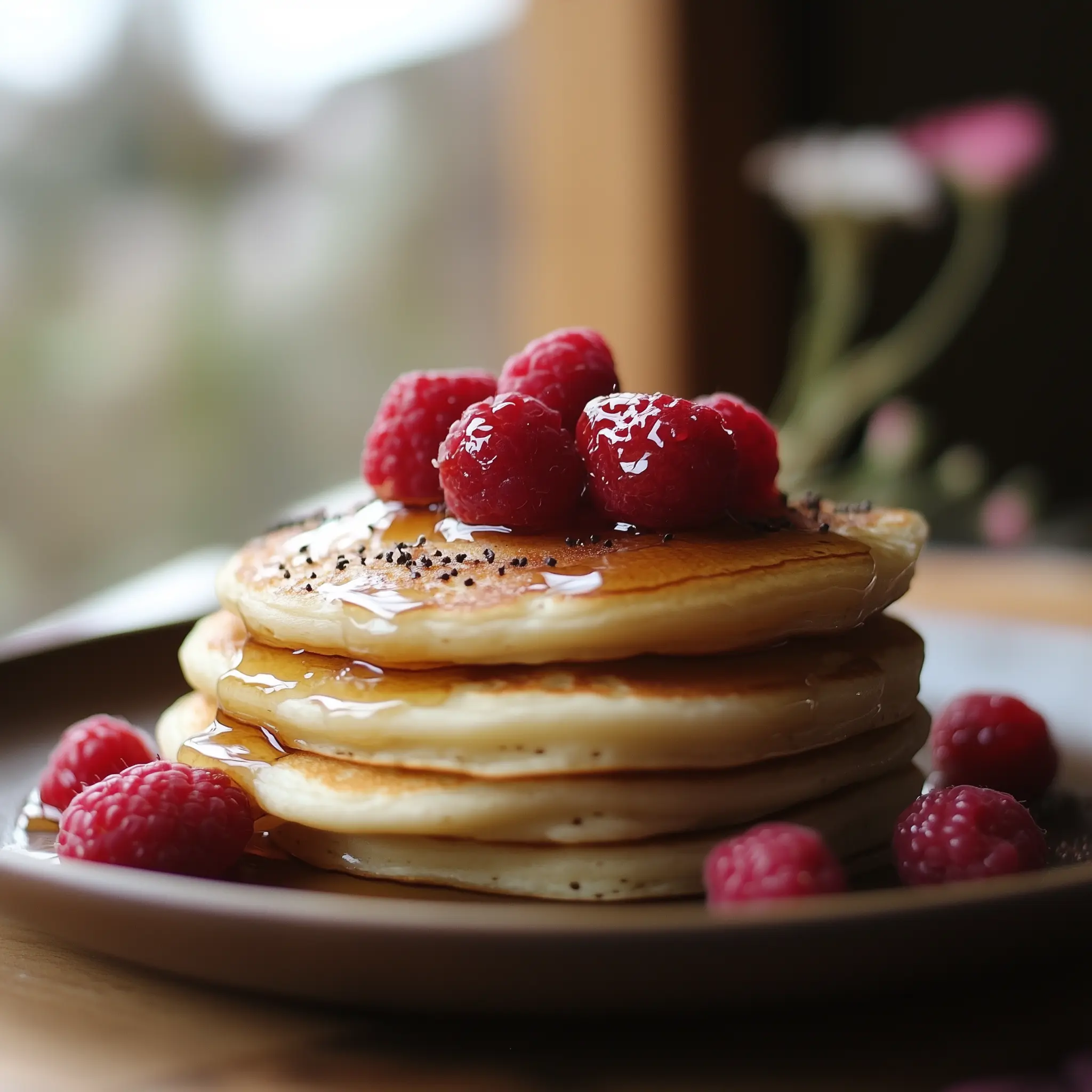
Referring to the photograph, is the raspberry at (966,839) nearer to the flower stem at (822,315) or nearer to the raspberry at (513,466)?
the raspberry at (513,466)

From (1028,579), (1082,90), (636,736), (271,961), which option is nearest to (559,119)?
(1082,90)

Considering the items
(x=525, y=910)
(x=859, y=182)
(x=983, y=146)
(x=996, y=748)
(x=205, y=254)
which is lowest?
(x=996, y=748)

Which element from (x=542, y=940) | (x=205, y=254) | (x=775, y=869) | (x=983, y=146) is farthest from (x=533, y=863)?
(x=205, y=254)

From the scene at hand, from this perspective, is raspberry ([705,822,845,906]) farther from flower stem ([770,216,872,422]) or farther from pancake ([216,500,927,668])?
flower stem ([770,216,872,422])

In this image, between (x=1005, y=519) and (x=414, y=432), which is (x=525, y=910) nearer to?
(x=414, y=432)

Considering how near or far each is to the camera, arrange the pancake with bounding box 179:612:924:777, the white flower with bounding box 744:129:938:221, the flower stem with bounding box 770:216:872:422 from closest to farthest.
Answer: the pancake with bounding box 179:612:924:777
the white flower with bounding box 744:129:938:221
the flower stem with bounding box 770:216:872:422

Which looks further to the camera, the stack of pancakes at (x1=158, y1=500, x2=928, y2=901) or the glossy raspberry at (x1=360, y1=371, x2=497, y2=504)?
the glossy raspberry at (x1=360, y1=371, x2=497, y2=504)

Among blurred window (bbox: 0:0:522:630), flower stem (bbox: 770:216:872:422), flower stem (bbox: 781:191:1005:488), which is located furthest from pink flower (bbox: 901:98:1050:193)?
blurred window (bbox: 0:0:522:630)
